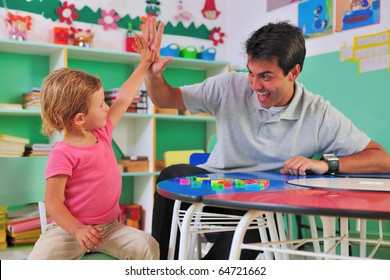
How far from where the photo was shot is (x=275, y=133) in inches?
74.3

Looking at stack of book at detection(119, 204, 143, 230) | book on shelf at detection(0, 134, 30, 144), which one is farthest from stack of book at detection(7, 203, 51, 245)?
stack of book at detection(119, 204, 143, 230)

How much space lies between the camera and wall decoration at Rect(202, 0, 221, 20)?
181 inches

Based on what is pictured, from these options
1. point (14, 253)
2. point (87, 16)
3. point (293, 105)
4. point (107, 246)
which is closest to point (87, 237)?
point (107, 246)

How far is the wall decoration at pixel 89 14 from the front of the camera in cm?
380

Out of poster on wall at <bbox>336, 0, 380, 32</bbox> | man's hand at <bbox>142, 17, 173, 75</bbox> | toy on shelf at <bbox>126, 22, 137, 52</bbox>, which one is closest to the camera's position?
man's hand at <bbox>142, 17, 173, 75</bbox>

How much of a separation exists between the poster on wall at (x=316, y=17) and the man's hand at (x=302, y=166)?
2079mm

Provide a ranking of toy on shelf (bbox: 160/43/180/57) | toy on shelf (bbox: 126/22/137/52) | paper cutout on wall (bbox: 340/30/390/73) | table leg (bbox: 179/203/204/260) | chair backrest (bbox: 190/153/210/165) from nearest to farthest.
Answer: table leg (bbox: 179/203/204/260) < chair backrest (bbox: 190/153/210/165) < paper cutout on wall (bbox: 340/30/390/73) < toy on shelf (bbox: 126/22/137/52) < toy on shelf (bbox: 160/43/180/57)

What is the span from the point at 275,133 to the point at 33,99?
2.28 m

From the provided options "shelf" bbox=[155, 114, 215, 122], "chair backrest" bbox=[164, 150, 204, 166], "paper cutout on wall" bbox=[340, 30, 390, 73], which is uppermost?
"paper cutout on wall" bbox=[340, 30, 390, 73]

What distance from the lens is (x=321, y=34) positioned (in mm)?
3576

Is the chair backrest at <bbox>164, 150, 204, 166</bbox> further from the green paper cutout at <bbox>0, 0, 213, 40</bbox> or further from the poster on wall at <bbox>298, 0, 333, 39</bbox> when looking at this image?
the poster on wall at <bbox>298, 0, 333, 39</bbox>

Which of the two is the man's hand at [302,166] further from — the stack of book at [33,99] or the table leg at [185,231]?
the stack of book at [33,99]
